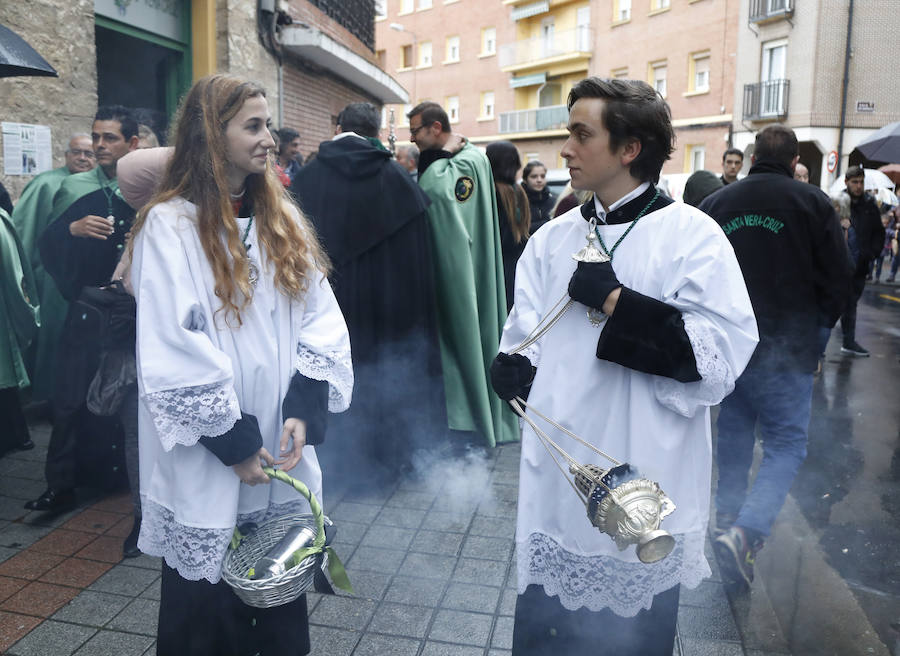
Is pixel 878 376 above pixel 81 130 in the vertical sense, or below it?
below

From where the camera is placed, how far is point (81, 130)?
6.05 m

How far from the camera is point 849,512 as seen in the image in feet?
14.5

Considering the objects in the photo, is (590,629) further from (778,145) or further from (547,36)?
(547,36)

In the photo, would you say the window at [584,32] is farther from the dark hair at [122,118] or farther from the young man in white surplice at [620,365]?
the young man in white surplice at [620,365]

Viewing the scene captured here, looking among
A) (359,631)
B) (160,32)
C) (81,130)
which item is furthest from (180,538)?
(160,32)

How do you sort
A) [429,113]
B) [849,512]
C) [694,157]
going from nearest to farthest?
[849,512] → [429,113] → [694,157]

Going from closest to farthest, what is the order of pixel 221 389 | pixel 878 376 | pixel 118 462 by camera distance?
pixel 221 389, pixel 118 462, pixel 878 376

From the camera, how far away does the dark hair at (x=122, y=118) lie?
372cm

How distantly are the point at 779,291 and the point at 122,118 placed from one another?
306 cm

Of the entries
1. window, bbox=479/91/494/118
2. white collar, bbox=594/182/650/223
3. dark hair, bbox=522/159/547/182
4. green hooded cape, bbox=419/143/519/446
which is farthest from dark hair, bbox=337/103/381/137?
window, bbox=479/91/494/118

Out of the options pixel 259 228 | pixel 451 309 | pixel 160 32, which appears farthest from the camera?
pixel 160 32

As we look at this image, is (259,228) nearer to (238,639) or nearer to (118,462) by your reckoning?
(238,639)

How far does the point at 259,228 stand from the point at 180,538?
0.83 meters

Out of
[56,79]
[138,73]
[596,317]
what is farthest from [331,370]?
[138,73]
